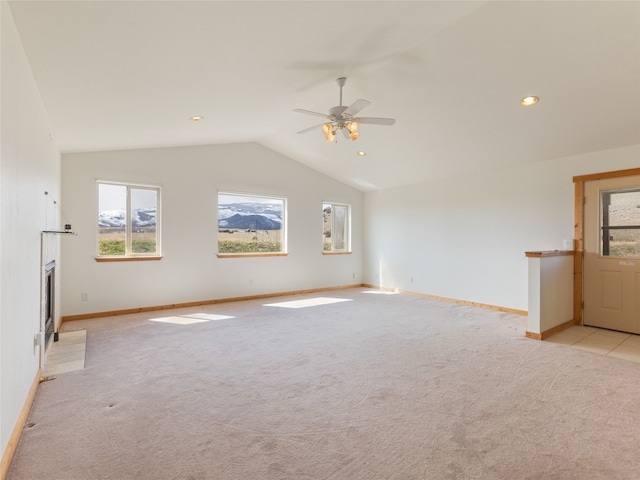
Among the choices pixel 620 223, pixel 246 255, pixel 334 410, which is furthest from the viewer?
pixel 246 255

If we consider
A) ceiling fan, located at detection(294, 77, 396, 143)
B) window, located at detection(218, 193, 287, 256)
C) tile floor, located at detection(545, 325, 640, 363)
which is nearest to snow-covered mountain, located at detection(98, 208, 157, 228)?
window, located at detection(218, 193, 287, 256)

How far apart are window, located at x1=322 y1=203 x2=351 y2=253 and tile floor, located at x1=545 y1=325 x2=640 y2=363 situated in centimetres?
468

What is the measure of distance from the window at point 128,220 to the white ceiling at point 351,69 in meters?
0.76

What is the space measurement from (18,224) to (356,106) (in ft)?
9.31

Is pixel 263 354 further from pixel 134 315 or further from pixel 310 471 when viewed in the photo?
pixel 134 315

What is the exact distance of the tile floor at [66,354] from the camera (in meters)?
3.08

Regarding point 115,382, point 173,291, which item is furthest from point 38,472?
point 173,291

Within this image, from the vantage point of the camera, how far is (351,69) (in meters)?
3.48

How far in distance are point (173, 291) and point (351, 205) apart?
442 centimetres

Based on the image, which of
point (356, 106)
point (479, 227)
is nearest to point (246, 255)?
point (356, 106)

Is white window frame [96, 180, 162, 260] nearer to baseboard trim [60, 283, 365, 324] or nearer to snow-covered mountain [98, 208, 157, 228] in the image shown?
snow-covered mountain [98, 208, 157, 228]

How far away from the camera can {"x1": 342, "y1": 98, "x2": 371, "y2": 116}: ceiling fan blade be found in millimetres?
Result: 3192

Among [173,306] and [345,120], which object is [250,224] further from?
[345,120]

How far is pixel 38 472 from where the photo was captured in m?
1.72
